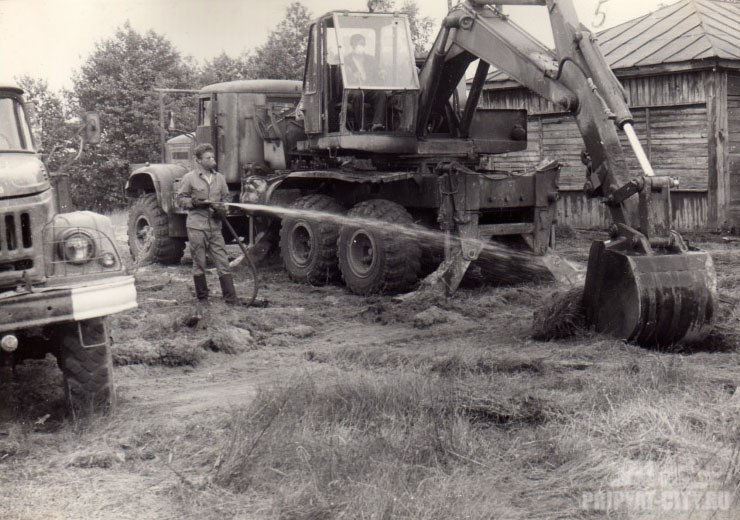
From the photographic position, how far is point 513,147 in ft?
42.8

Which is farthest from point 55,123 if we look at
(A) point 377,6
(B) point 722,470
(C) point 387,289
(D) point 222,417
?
(B) point 722,470

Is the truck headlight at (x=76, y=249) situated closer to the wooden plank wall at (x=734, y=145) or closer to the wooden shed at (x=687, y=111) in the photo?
the wooden shed at (x=687, y=111)

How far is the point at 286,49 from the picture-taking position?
36.9 m

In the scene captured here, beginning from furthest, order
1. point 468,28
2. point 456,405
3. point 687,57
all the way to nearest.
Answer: point 687,57 → point 468,28 → point 456,405

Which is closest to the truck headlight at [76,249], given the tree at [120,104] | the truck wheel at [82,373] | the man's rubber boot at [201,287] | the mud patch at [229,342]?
the truck wheel at [82,373]

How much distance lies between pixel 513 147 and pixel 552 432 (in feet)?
26.5

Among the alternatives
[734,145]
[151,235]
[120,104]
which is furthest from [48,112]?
[734,145]

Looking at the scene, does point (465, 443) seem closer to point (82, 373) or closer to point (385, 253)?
point (82, 373)

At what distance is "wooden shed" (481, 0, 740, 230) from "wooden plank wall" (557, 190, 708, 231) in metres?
0.02

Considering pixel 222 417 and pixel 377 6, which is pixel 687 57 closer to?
pixel 377 6

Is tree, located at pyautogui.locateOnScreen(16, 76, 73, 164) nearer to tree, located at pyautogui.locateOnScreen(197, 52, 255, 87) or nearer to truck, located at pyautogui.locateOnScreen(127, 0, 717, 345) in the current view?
tree, located at pyautogui.locateOnScreen(197, 52, 255, 87)

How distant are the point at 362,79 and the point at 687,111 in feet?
26.1

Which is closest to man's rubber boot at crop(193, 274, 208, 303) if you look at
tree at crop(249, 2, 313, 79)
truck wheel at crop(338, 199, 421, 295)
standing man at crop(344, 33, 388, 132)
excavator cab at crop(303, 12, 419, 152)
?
truck wheel at crop(338, 199, 421, 295)

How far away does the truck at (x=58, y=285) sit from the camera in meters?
5.81
